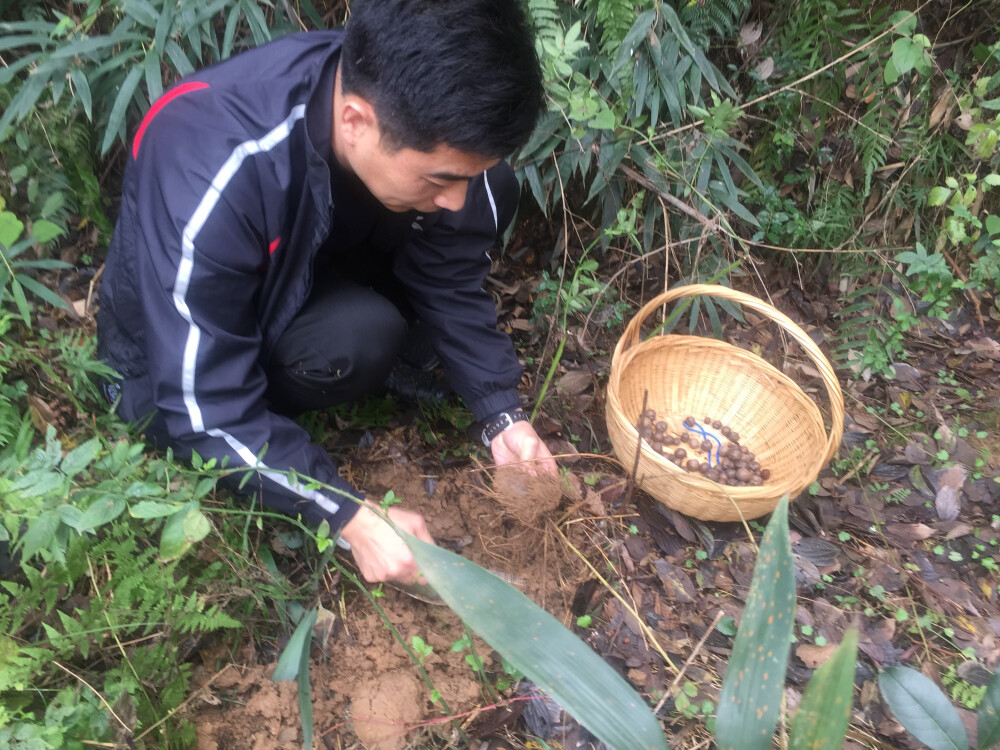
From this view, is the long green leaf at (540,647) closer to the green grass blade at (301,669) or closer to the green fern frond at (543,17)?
the green grass blade at (301,669)

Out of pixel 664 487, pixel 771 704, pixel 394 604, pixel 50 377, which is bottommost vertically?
pixel 394 604

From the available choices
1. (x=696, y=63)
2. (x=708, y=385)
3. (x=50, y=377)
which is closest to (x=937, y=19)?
(x=696, y=63)

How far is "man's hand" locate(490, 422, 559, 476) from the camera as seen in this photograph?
148 centimetres

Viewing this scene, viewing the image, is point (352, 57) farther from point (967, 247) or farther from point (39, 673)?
point (967, 247)

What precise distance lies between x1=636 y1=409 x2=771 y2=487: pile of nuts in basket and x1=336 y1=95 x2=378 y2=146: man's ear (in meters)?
0.98

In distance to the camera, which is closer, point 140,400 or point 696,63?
point 140,400

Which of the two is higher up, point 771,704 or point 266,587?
point 771,704

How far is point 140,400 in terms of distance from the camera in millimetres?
1396

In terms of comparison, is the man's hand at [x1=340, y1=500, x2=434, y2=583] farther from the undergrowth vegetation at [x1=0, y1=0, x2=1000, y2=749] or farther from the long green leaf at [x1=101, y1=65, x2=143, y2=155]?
the long green leaf at [x1=101, y1=65, x2=143, y2=155]

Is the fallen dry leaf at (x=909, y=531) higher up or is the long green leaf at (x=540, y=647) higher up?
the long green leaf at (x=540, y=647)

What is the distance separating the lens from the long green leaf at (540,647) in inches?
30.5

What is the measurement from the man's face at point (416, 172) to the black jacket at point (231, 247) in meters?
0.08

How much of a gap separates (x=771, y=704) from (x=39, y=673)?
1.11m

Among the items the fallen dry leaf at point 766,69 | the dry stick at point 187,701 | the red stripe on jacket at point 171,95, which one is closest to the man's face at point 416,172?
the red stripe on jacket at point 171,95
